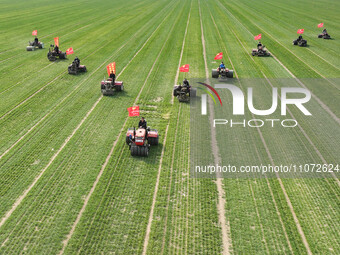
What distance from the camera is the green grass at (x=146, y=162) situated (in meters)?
10.9

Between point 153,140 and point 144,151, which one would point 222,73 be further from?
point 144,151

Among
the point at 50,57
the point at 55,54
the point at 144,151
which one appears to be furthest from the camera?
the point at 55,54

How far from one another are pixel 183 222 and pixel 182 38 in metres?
34.4

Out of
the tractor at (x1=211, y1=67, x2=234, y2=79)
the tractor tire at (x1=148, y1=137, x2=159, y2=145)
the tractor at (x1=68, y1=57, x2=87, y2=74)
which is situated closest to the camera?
the tractor tire at (x1=148, y1=137, x2=159, y2=145)

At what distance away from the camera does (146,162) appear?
49.4ft

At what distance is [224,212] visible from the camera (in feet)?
39.5

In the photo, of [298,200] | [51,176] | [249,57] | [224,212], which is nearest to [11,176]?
[51,176]

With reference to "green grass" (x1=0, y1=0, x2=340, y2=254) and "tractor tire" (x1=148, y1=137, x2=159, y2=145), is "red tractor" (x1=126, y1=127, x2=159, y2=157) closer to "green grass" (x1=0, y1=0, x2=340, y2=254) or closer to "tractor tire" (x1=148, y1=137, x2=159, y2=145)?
"tractor tire" (x1=148, y1=137, x2=159, y2=145)

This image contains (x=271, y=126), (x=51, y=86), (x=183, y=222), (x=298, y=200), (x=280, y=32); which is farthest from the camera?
(x=280, y=32)

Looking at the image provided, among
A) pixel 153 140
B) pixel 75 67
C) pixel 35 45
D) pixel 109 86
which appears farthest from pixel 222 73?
pixel 35 45

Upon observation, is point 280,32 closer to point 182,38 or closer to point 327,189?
point 182,38

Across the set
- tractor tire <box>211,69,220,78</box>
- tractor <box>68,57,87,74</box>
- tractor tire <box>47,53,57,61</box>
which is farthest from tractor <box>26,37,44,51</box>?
tractor tire <box>211,69,220,78</box>

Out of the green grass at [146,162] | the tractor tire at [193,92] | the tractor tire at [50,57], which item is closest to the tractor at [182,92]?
the tractor tire at [193,92]

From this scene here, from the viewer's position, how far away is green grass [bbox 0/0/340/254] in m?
10.9
